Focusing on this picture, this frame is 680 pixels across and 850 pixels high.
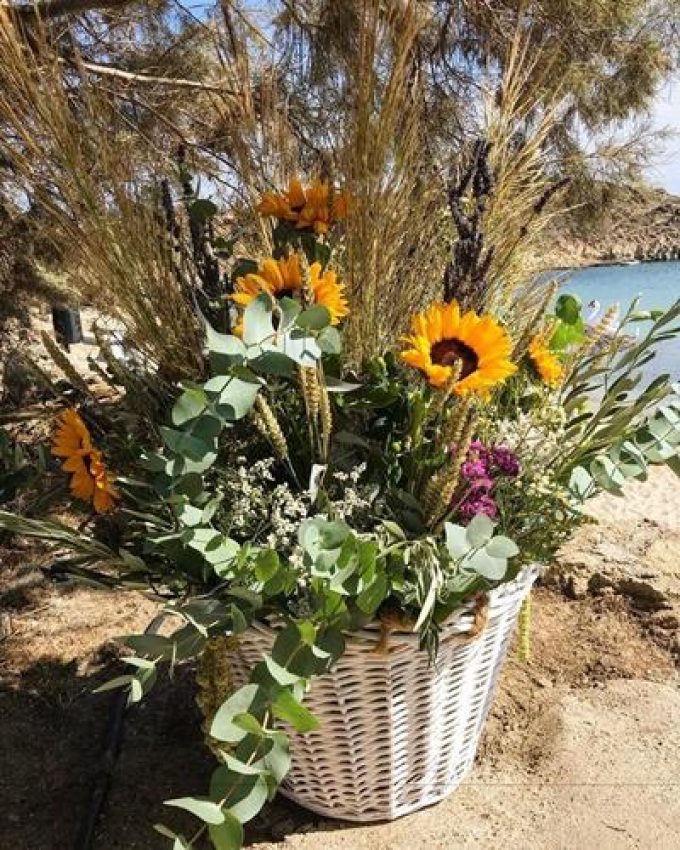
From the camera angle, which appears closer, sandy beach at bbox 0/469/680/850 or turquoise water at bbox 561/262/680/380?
sandy beach at bbox 0/469/680/850

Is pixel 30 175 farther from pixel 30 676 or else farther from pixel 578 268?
pixel 30 676

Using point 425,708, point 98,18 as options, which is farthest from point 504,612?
point 98,18

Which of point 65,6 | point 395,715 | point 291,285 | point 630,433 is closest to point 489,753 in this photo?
point 395,715

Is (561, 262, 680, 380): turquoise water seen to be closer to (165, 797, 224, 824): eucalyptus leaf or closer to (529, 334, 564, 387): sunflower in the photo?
(529, 334, 564, 387): sunflower

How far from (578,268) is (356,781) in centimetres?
96

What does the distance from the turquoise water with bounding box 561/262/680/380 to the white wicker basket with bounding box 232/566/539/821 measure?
6.12m

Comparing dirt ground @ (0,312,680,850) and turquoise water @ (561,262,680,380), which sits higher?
dirt ground @ (0,312,680,850)

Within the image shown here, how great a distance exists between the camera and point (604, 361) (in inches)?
56.4

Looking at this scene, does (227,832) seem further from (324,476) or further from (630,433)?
(630,433)

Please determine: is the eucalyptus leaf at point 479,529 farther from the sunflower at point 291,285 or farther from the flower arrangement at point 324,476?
the sunflower at point 291,285

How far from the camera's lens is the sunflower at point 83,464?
108cm

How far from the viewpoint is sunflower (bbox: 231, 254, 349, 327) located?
1.03m

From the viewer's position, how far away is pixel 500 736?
150 centimetres

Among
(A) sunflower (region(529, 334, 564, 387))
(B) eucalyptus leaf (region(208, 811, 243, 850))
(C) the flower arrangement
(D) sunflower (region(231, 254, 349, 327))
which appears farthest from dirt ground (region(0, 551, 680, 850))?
(D) sunflower (region(231, 254, 349, 327))
